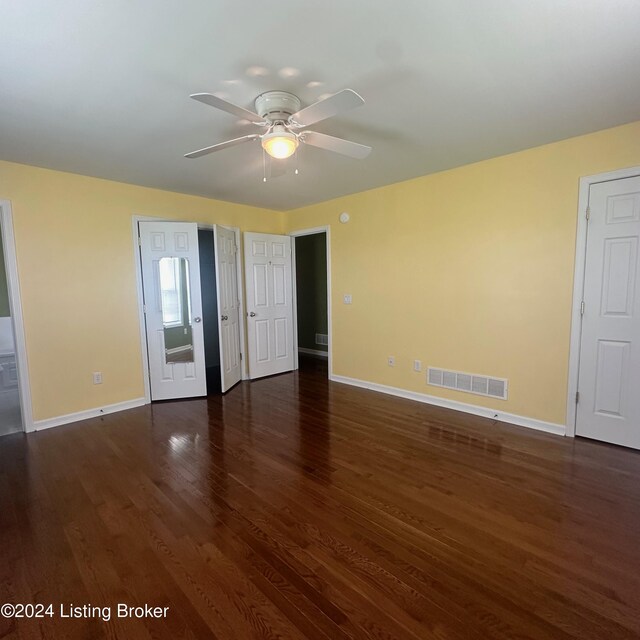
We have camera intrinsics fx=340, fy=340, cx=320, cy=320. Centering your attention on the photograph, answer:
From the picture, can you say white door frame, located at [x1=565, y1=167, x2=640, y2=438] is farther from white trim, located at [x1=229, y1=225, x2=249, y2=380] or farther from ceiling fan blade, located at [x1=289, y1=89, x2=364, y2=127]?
white trim, located at [x1=229, y1=225, x2=249, y2=380]

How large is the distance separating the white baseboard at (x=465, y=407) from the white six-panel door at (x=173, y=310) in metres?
1.99

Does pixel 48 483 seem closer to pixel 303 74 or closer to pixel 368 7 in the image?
pixel 303 74

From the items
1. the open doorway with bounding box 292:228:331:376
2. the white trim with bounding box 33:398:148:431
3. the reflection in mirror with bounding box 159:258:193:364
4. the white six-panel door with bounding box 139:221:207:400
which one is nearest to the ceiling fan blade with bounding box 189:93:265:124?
the white six-panel door with bounding box 139:221:207:400

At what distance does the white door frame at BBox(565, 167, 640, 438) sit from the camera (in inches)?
107

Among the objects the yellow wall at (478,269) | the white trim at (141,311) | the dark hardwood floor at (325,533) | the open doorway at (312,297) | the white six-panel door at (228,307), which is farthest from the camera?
the open doorway at (312,297)

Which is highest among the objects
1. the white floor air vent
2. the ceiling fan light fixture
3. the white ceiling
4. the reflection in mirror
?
the white ceiling

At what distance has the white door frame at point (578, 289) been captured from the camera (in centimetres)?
271

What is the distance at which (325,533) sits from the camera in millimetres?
1861

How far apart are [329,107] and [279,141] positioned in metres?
0.40

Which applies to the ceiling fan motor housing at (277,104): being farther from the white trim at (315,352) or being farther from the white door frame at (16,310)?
the white trim at (315,352)

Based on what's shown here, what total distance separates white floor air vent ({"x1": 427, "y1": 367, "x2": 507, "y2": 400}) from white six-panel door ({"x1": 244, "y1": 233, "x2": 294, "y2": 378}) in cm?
235

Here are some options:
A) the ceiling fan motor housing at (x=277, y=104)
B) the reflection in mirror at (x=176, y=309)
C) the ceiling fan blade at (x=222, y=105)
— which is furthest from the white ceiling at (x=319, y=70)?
the reflection in mirror at (x=176, y=309)

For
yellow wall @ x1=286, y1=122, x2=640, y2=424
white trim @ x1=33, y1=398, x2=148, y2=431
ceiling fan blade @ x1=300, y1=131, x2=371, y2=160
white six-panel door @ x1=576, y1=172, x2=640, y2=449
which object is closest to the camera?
ceiling fan blade @ x1=300, y1=131, x2=371, y2=160

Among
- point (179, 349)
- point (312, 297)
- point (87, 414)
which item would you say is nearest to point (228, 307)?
point (179, 349)
